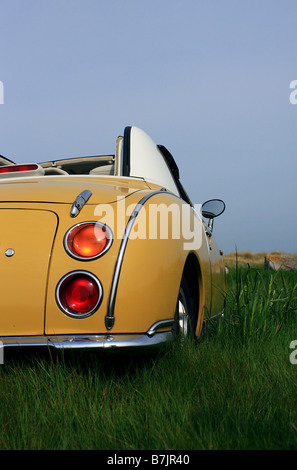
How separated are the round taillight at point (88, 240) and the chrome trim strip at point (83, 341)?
337mm

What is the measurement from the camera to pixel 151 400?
7.02ft

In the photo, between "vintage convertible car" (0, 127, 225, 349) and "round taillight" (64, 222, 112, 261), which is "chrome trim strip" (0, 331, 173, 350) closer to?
"vintage convertible car" (0, 127, 225, 349)

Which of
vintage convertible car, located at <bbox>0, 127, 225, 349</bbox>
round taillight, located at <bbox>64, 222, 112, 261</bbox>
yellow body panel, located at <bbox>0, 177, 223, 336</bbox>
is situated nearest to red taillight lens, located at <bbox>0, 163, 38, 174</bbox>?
vintage convertible car, located at <bbox>0, 127, 225, 349</bbox>

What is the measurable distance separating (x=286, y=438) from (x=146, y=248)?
97 centimetres

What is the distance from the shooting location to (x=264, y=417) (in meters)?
1.97

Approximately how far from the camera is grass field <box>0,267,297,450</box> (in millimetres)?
1791

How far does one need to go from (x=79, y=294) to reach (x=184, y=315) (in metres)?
0.83

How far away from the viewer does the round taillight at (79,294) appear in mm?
2189

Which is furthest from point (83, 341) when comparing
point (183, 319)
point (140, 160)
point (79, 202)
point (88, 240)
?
point (140, 160)

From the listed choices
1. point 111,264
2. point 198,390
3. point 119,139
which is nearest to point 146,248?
point 111,264

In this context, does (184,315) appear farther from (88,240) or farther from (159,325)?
(88,240)

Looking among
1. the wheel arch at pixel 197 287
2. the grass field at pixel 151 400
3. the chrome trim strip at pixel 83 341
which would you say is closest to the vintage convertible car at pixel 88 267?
the chrome trim strip at pixel 83 341

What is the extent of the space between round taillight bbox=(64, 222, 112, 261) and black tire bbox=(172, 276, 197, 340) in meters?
0.60
